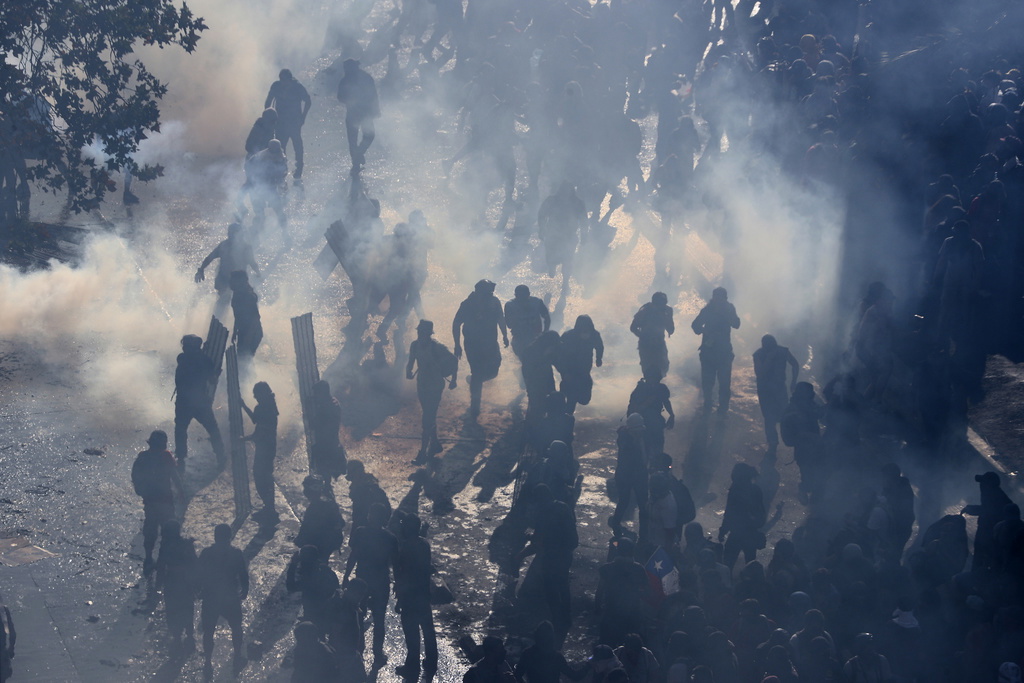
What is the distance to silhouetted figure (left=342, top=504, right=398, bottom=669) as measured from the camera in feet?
27.7

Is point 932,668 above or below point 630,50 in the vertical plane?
below

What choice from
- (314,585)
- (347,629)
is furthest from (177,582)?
(347,629)

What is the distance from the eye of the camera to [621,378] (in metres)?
13.9

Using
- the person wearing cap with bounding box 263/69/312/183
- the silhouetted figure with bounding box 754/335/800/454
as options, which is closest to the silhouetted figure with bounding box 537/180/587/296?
the silhouetted figure with bounding box 754/335/800/454

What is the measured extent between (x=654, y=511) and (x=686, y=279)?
7538mm

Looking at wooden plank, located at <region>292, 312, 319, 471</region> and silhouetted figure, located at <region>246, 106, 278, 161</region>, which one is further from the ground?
silhouetted figure, located at <region>246, 106, 278, 161</region>

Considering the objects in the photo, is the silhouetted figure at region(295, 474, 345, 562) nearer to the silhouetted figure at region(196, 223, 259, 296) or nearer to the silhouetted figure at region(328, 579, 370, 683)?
the silhouetted figure at region(328, 579, 370, 683)

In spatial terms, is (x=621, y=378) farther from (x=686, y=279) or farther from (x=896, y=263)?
(x=896, y=263)

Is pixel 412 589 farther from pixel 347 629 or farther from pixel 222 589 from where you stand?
pixel 222 589

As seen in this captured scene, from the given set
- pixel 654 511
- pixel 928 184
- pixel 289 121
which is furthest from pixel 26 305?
pixel 928 184

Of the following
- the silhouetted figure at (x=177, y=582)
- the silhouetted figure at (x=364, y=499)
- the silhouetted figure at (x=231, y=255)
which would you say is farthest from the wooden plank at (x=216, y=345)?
the silhouetted figure at (x=177, y=582)

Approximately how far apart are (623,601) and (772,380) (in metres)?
4.57

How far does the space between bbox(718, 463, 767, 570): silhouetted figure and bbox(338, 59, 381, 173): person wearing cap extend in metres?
11.2

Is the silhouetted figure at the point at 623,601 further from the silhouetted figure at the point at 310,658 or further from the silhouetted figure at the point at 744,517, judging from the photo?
the silhouetted figure at the point at 310,658
